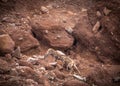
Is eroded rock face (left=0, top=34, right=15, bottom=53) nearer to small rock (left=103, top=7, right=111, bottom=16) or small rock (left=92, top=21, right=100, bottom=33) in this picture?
small rock (left=92, top=21, right=100, bottom=33)

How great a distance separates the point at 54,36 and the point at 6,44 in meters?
0.88

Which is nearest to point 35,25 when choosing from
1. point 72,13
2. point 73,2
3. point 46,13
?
point 46,13

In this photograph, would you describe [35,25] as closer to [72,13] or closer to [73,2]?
[72,13]

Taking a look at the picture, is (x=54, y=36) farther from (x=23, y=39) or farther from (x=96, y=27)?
(x=96, y=27)

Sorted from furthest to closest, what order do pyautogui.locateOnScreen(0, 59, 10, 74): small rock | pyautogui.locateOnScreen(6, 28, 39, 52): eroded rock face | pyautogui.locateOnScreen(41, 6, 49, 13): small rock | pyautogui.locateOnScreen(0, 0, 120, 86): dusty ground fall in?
1. pyautogui.locateOnScreen(41, 6, 49, 13): small rock
2. pyautogui.locateOnScreen(6, 28, 39, 52): eroded rock face
3. pyautogui.locateOnScreen(0, 0, 120, 86): dusty ground
4. pyautogui.locateOnScreen(0, 59, 10, 74): small rock

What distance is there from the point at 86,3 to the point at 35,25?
161 centimetres

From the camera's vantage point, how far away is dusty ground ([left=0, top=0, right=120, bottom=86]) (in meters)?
3.31

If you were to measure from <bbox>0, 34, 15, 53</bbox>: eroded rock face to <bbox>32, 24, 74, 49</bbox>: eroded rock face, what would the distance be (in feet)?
2.20

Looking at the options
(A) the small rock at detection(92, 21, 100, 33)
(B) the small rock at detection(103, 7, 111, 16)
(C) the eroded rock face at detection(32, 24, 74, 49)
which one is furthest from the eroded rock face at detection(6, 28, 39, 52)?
(B) the small rock at detection(103, 7, 111, 16)

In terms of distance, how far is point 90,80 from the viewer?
337 centimetres

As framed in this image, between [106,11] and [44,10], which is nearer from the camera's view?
[106,11]

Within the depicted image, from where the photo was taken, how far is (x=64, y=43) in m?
4.18

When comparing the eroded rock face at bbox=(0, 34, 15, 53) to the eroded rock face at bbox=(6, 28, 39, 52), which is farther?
the eroded rock face at bbox=(6, 28, 39, 52)

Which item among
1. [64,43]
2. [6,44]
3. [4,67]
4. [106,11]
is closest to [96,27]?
[106,11]
